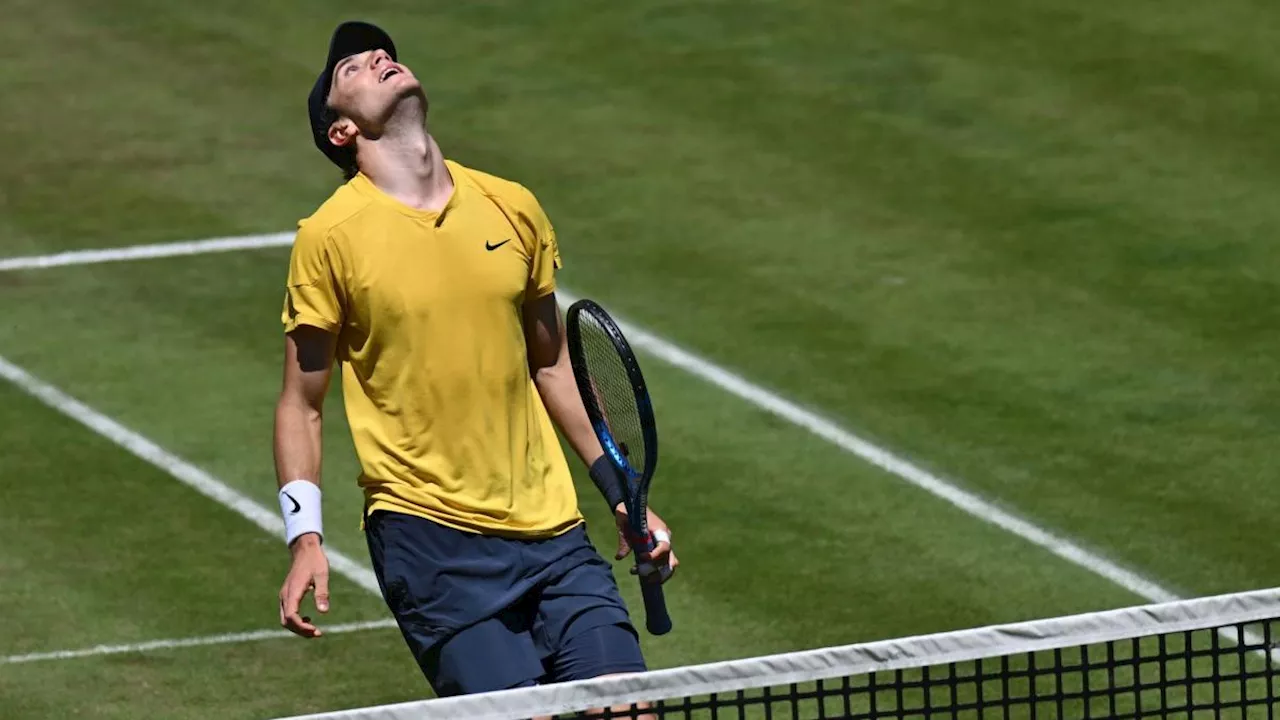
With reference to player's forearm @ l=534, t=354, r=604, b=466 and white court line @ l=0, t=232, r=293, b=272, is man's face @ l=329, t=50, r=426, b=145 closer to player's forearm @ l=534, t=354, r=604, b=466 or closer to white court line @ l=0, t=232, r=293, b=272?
player's forearm @ l=534, t=354, r=604, b=466

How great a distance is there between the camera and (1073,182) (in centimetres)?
1491

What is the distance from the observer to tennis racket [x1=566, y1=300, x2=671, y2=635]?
275 inches

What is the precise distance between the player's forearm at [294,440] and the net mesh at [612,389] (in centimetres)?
90

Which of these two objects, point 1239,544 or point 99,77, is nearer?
point 1239,544

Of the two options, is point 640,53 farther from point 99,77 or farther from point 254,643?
point 254,643

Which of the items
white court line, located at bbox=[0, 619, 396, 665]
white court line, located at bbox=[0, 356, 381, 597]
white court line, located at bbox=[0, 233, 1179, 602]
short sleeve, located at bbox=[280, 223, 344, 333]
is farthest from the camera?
white court line, located at bbox=[0, 356, 381, 597]

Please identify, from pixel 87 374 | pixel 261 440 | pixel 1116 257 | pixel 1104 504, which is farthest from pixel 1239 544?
pixel 87 374

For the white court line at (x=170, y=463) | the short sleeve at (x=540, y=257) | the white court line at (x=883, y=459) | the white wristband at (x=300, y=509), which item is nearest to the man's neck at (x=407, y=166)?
the short sleeve at (x=540, y=257)

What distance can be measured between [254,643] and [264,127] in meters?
6.60

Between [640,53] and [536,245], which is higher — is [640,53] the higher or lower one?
→ the lower one

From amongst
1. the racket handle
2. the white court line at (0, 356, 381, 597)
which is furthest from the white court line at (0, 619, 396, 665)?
the racket handle

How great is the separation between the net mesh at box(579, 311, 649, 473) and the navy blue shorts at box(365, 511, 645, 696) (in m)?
0.45

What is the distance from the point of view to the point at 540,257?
7086 mm

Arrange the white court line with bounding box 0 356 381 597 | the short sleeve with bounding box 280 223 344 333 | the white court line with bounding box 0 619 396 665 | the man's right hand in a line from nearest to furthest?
1. the man's right hand
2. the short sleeve with bounding box 280 223 344 333
3. the white court line with bounding box 0 619 396 665
4. the white court line with bounding box 0 356 381 597
